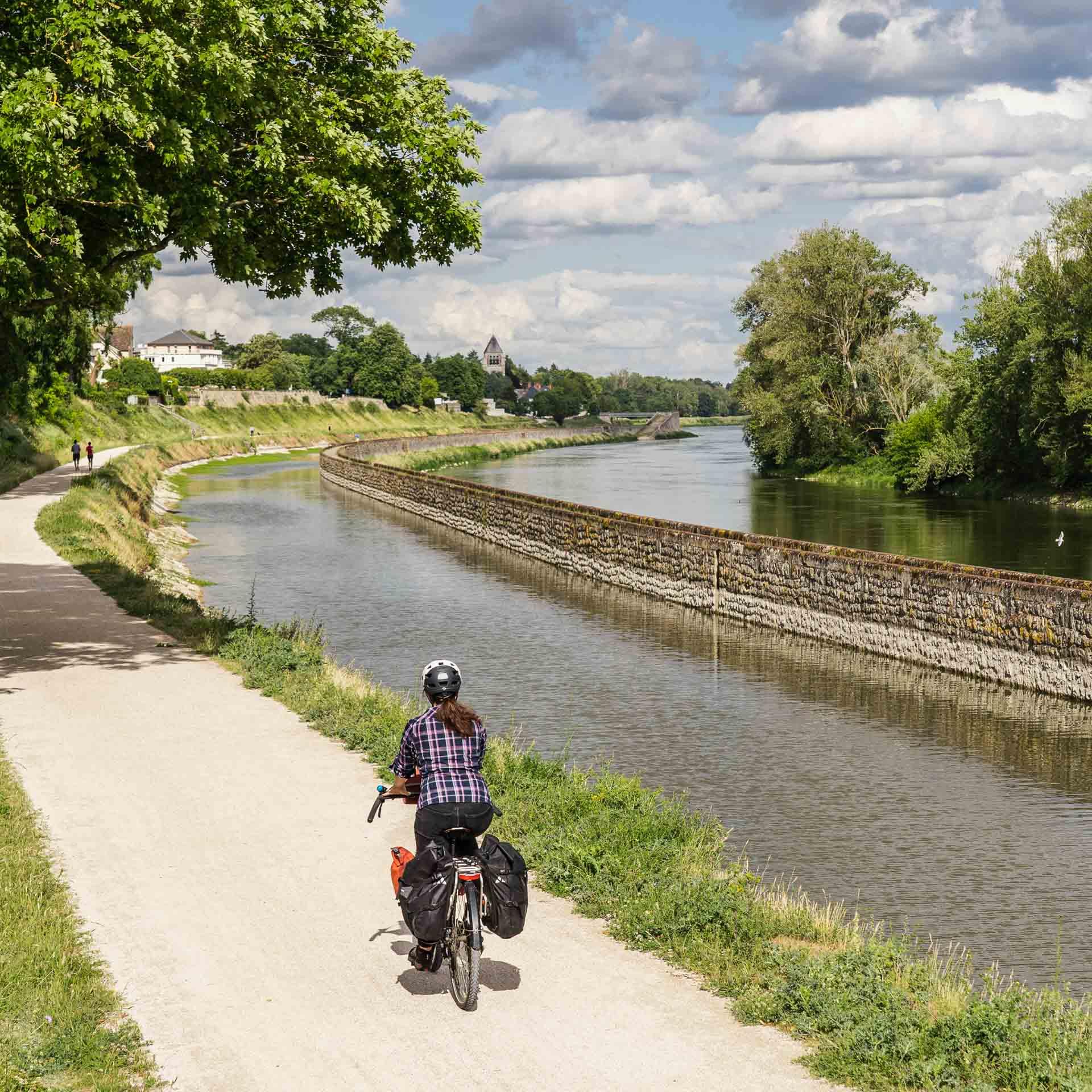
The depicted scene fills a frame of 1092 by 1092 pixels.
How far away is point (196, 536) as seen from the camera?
47344 mm

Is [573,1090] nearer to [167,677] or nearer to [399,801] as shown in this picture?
[399,801]

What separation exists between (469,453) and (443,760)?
363 ft

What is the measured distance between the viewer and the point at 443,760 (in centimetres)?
747

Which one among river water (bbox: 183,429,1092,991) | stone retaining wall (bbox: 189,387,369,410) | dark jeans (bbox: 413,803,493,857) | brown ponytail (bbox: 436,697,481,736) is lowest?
river water (bbox: 183,429,1092,991)

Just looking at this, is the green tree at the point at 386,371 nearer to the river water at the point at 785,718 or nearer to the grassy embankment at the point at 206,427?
the grassy embankment at the point at 206,427

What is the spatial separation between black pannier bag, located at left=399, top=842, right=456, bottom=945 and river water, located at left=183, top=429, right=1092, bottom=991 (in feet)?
18.2

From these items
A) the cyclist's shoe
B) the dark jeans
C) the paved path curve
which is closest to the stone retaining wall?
the paved path curve

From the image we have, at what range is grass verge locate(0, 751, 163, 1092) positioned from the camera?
20.8 ft

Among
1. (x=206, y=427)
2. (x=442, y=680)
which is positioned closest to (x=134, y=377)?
(x=206, y=427)

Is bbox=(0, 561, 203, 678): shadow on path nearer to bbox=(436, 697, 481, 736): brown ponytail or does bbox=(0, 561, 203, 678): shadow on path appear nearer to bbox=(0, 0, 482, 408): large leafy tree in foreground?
bbox=(0, 0, 482, 408): large leafy tree in foreground

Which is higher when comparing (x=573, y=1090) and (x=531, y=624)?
(x=573, y=1090)

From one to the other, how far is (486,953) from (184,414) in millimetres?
118688

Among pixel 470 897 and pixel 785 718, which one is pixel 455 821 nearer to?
pixel 470 897

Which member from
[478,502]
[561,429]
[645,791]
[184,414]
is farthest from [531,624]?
[561,429]
